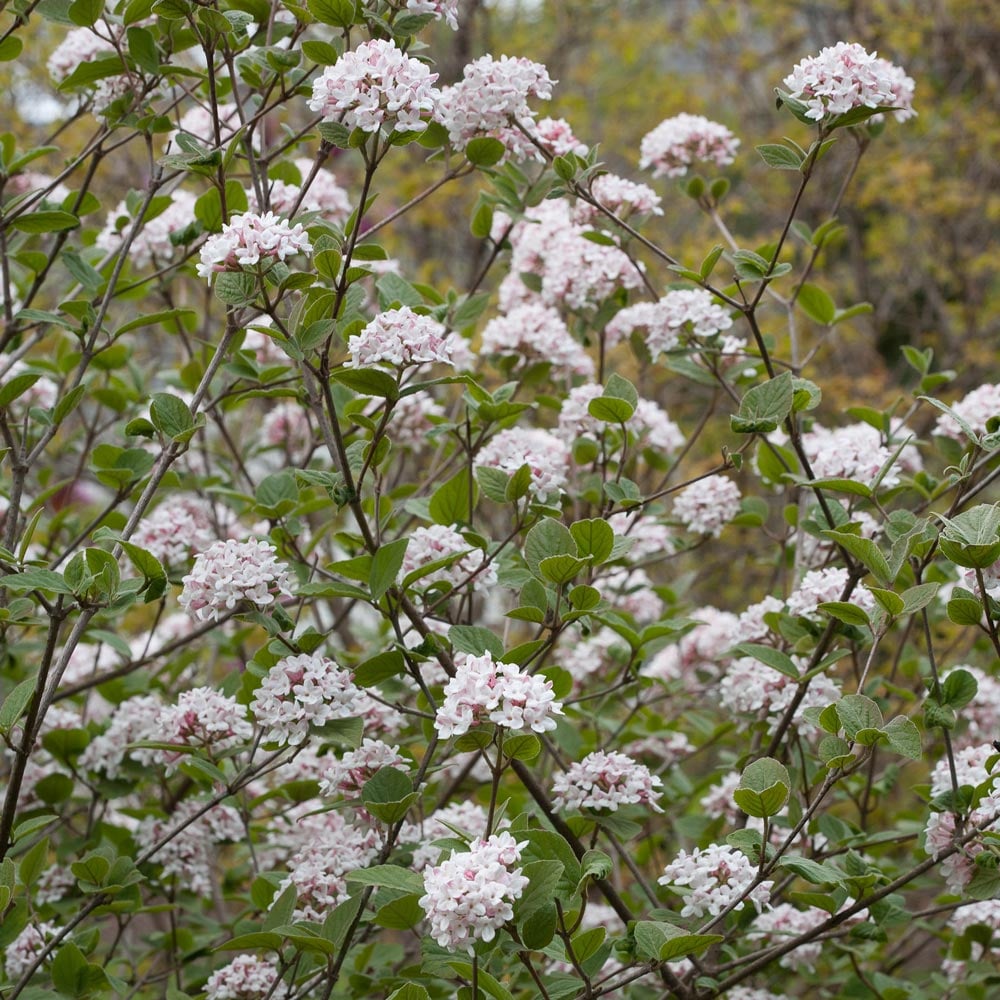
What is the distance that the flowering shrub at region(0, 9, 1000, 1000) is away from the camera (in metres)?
1.66

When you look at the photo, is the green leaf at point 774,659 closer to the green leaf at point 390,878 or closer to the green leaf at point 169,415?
the green leaf at point 390,878

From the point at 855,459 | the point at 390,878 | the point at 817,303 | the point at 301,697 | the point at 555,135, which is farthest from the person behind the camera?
the point at 817,303

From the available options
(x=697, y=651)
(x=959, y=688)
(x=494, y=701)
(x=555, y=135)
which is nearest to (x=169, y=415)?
(x=494, y=701)

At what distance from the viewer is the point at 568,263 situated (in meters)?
2.68

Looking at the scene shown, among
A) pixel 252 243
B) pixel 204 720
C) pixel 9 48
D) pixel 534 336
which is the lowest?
pixel 204 720

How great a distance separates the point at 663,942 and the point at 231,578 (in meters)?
0.78

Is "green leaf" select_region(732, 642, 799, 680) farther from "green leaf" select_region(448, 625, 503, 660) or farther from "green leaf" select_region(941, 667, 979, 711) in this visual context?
"green leaf" select_region(448, 625, 503, 660)

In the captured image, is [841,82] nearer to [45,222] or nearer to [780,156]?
[780,156]

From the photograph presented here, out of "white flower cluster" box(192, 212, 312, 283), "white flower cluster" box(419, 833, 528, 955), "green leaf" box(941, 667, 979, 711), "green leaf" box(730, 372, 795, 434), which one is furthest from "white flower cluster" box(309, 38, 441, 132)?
"green leaf" box(941, 667, 979, 711)

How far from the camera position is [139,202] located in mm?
2516

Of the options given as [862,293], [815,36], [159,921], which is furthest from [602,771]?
[815,36]

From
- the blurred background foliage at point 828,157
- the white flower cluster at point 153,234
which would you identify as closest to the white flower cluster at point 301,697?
the white flower cluster at point 153,234

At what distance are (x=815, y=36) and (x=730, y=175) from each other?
3.51 ft

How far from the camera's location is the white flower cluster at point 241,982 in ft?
6.28
